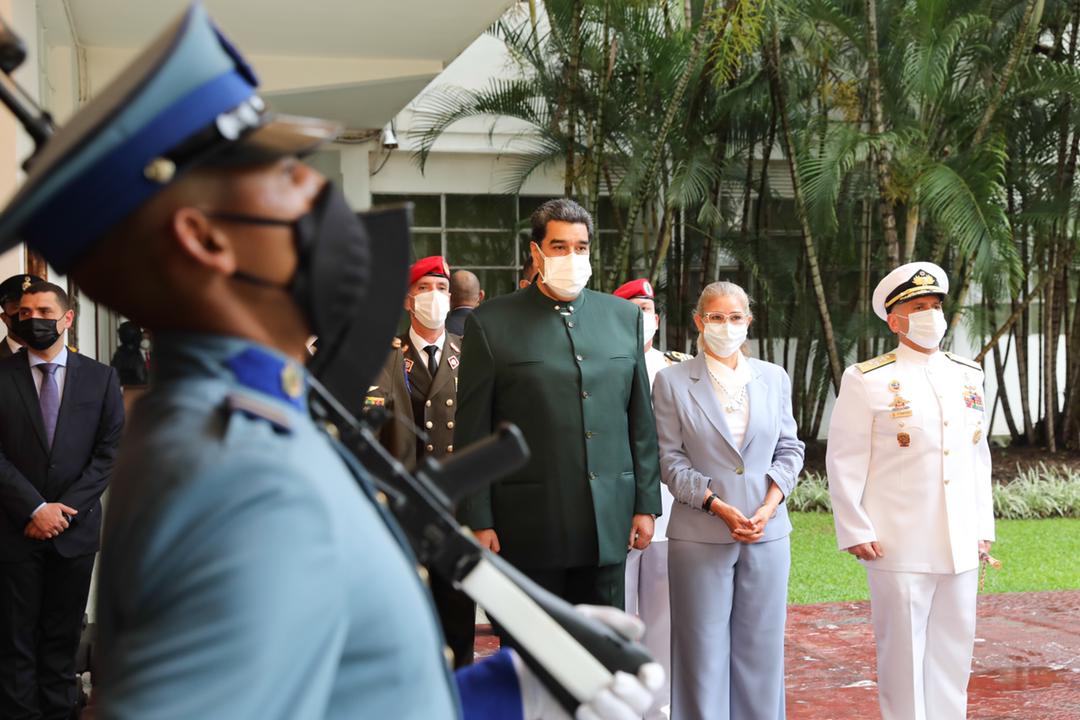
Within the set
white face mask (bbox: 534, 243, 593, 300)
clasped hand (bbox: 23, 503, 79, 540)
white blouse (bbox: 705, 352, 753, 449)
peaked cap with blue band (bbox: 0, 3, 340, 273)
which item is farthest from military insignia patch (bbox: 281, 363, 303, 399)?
clasped hand (bbox: 23, 503, 79, 540)

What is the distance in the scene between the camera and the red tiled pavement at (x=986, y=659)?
17.4 feet

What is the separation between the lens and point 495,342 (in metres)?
4.28

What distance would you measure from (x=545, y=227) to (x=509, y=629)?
3129mm

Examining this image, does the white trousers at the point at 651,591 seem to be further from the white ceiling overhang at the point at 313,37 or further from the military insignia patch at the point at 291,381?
the white ceiling overhang at the point at 313,37

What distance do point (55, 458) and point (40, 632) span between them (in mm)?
729

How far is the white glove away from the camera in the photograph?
1.48m

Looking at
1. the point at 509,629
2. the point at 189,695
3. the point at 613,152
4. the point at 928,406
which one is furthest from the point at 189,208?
the point at 613,152

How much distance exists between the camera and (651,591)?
5.41 m

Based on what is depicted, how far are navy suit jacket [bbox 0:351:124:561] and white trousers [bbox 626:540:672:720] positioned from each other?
234cm

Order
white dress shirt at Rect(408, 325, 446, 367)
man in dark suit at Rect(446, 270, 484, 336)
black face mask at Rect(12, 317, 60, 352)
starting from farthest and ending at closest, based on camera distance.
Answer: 1. man in dark suit at Rect(446, 270, 484, 336)
2. white dress shirt at Rect(408, 325, 446, 367)
3. black face mask at Rect(12, 317, 60, 352)

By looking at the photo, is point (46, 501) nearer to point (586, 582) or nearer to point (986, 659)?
point (586, 582)

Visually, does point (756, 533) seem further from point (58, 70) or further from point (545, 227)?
point (58, 70)

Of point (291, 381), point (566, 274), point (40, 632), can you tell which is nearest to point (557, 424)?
point (566, 274)

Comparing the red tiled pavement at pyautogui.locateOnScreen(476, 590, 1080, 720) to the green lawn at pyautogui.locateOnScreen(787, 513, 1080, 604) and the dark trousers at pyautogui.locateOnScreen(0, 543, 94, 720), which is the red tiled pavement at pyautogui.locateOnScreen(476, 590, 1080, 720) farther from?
the dark trousers at pyautogui.locateOnScreen(0, 543, 94, 720)
